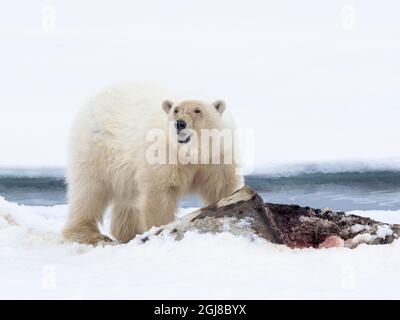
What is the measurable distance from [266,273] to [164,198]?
2186 millimetres

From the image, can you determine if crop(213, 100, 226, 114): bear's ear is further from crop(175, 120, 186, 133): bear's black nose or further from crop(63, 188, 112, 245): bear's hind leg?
crop(63, 188, 112, 245): bear's hind leg

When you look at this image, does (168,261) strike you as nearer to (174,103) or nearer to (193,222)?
(193,222)

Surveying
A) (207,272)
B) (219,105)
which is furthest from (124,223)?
(207,272)

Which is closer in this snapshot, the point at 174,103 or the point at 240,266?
the point at 240,266

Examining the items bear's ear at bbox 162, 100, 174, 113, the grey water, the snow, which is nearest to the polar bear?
bear's ear at bbox 162, 100, 174, 113

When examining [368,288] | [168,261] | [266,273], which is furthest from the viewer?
[168,261]

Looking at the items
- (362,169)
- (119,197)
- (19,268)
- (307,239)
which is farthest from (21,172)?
(307,239)

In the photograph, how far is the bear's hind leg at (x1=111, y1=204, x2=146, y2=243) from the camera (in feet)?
27.1

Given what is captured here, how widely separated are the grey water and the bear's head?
3.19 metres

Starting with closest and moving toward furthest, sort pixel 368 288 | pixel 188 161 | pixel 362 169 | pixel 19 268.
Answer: pixel 368 288 → pixel 19 268 → pixel 188 161 → pixel 362 169

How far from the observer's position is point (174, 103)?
274 inches

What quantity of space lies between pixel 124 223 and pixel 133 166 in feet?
4.02

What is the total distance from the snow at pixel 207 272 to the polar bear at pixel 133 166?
1092 millimetres

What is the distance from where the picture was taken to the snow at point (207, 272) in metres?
4.61
